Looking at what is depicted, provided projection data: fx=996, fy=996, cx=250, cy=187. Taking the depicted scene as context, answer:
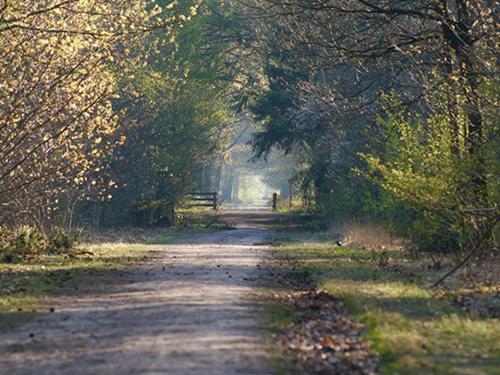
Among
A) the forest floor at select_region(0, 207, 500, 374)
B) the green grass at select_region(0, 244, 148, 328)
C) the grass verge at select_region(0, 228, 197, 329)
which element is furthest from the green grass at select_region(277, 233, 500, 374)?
the green grass at select_region(0, 244, 148, 328)

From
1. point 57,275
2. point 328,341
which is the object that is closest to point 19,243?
point 57,275

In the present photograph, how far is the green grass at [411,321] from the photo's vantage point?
34.0ft

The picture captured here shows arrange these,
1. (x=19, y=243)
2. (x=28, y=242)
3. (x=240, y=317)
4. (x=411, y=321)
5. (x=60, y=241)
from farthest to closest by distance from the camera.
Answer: (x=60, y=241) → (x=28, y=242) → (x=19, y=243) → (x=240, y=317) → (x=411, y=321)

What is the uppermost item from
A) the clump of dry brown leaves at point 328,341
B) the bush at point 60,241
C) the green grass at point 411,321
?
the bush at point 60,241

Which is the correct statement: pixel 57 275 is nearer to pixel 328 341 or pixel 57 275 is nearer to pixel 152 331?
pixel 152 331

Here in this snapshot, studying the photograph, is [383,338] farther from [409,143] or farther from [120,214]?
[120,214]

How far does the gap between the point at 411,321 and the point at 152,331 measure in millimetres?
3548

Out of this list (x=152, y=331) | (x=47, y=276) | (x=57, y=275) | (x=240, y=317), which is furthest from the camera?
(x=57, y=275)

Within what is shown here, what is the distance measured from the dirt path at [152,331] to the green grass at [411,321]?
1434mm

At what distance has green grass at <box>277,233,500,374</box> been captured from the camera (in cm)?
1035

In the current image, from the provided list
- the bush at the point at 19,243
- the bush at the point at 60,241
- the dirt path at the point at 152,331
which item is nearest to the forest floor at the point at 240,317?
the dirt path at the point at 152,331

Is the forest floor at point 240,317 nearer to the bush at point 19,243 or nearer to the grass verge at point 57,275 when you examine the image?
the grass verge at point 57,275

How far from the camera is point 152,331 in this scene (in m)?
12.2

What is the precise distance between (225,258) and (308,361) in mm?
14779
